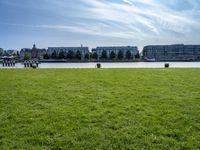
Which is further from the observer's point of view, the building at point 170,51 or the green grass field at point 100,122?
the building at point 170,51

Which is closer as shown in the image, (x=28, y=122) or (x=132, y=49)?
(x=28, y=122)

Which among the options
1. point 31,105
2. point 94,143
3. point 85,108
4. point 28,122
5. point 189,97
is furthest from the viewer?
point 189,97

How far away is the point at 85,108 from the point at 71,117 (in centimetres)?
93

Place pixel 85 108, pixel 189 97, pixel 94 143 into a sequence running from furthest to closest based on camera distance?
1. pixel 189 97
2. pixel 85 108
3. pixel 94 143

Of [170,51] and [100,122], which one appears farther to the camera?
[170,51]

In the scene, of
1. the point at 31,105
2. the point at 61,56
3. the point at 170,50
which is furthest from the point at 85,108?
the point at 170,50

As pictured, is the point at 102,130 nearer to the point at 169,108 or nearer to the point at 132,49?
the point at 169,108

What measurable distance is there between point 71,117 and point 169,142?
2.52m

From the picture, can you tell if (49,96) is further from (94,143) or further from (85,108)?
(94,143)

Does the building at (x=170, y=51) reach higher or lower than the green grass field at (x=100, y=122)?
higher

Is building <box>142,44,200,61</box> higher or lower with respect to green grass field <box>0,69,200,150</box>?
higher

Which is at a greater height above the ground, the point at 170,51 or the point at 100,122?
the point at 170,51

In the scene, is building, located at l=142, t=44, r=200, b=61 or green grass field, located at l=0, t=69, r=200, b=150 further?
building, located at l=142, t=44, r=200, b=61

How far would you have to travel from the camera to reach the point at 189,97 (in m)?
8.51
